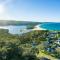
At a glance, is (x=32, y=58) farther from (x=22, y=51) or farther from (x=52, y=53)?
(x=52, y=53)

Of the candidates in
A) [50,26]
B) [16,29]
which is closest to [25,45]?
[16,29]

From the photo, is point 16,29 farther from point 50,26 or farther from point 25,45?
point 50,26

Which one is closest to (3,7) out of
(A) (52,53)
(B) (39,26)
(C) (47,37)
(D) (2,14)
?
(D) (2,14)

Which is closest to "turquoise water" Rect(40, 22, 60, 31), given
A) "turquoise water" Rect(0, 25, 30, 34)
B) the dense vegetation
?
the dense vegetation

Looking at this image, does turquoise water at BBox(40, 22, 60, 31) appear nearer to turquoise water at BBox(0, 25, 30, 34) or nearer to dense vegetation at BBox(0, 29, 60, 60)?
dense vegetation at BBox(0, 29, 60, 60)

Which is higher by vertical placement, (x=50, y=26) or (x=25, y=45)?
(x=50, y=26)

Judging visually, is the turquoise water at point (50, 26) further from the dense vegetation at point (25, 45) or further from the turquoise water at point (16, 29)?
the turquoise water at point (16, 29)

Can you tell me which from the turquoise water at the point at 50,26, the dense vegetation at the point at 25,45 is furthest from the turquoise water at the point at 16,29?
the turquoise water at the point at 50,26

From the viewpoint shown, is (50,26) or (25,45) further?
(50,26)

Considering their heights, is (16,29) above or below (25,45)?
above
